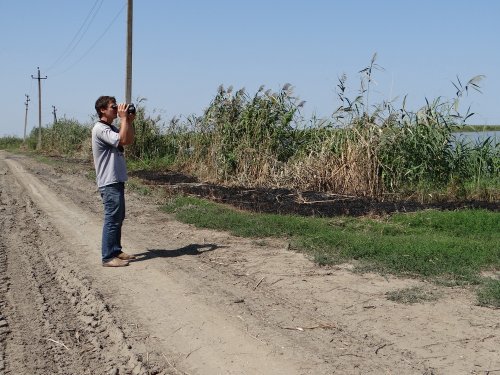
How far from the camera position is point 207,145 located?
20.1 meters

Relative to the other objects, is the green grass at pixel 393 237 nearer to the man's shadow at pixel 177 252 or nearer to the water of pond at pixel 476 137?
the man's shadow at pixel 177 252

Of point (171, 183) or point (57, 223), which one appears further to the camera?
point (171, 183)

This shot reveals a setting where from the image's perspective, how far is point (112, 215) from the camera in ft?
24.0

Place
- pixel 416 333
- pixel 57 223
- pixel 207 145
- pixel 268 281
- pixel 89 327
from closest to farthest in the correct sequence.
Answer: pixel 416 333
pixel 89 327
pixel 268 281
pixel 57 223
pixel 207 145

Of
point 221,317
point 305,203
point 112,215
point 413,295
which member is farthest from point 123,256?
point 305,203

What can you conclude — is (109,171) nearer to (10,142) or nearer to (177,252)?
(177,252)

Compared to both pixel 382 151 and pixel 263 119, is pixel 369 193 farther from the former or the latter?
pixel 263 119

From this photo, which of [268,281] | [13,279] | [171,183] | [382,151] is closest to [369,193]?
[382,151]

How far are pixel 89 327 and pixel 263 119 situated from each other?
41.4 ft

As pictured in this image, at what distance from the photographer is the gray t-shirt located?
7.22m

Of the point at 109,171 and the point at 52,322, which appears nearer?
the point at 52,322

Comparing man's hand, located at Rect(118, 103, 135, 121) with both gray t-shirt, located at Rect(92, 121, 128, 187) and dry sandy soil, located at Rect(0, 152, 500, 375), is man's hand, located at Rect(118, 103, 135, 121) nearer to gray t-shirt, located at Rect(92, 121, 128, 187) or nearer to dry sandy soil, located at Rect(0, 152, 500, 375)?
gray t-shirt, located at Rect(92, 121, 128, 187)

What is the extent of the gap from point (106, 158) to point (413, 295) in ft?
12.5

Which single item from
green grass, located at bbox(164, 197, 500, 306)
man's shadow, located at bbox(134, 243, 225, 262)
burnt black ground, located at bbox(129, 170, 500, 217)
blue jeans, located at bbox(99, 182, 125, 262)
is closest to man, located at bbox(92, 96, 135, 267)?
blue jeans, located at bbox(99, 182, 125, 262)
